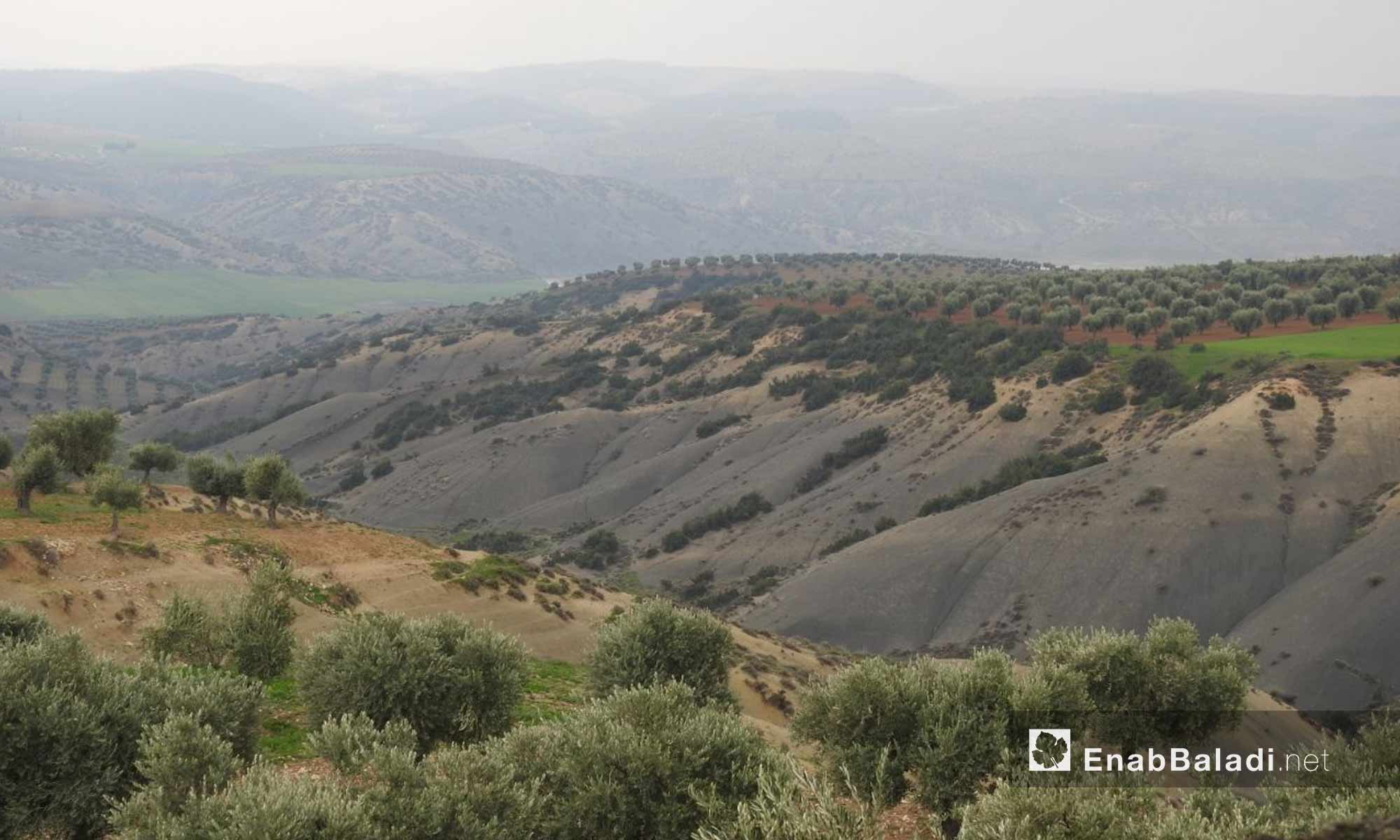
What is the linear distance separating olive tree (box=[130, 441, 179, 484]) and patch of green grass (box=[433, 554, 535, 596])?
1776cm

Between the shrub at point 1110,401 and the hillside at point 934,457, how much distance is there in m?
0.26

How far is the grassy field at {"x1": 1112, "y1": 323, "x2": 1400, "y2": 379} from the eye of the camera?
83.1 meters

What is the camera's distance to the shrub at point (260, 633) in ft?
98.1

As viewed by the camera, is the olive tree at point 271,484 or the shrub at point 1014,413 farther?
the shrub at point 1014,413

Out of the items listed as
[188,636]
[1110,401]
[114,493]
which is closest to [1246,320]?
[1110,401]

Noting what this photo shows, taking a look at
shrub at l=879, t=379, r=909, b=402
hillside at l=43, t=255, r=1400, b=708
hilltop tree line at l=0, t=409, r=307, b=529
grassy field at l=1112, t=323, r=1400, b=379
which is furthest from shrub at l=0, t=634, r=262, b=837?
shrub at l=879, t=379, r=909, b=402

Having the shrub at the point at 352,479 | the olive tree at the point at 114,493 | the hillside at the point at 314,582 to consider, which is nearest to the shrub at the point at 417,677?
the hillside at the point at 314,582

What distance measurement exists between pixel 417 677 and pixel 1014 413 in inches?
2906

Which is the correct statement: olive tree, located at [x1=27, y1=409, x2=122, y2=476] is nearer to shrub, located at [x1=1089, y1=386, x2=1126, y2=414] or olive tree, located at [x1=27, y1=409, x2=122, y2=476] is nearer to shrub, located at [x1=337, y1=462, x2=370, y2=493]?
shrub, located at [x1=1089, y1=386, x2=1126, y2=414]

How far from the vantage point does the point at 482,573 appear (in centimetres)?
4944

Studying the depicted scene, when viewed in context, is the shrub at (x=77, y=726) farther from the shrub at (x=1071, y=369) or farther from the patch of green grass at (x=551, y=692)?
the shrub at (x=1071, y=369)

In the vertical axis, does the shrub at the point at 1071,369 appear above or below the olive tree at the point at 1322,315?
below

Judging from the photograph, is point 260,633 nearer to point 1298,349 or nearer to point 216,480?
point 216,480

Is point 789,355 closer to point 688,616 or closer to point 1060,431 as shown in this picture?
point 1060,431
